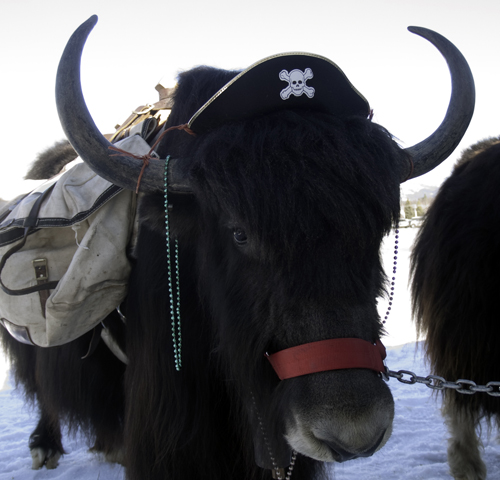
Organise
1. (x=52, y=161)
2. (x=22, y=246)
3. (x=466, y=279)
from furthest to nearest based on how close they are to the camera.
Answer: (x=52, y=161) → (x=466, y=279) → (x=22, y=246)

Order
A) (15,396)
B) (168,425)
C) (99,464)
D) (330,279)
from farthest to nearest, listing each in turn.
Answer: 1. (15,396)
2. (99,464)
3. (168,425)
4. (330,279)

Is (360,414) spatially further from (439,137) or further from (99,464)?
(99,464)

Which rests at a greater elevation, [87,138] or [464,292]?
[87,138]

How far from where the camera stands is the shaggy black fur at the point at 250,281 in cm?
167

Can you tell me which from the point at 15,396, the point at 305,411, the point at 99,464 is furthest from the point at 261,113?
the point at 15,396

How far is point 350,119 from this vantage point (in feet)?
6.52

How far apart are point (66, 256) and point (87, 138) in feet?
2.65

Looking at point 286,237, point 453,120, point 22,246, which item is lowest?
point 22,246

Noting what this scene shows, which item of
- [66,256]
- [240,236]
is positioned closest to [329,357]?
[240,236]

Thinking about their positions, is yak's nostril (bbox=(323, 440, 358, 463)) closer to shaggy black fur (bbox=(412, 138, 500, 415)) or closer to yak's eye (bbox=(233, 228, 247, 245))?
yak's eye (bbox=(233, 228, 247, 245))

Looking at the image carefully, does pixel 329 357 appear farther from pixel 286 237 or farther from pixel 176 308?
pixel 176 308

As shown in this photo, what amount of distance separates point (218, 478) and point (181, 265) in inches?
43.5

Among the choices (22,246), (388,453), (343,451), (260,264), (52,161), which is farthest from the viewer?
(52,161)

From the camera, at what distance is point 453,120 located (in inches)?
87.4
